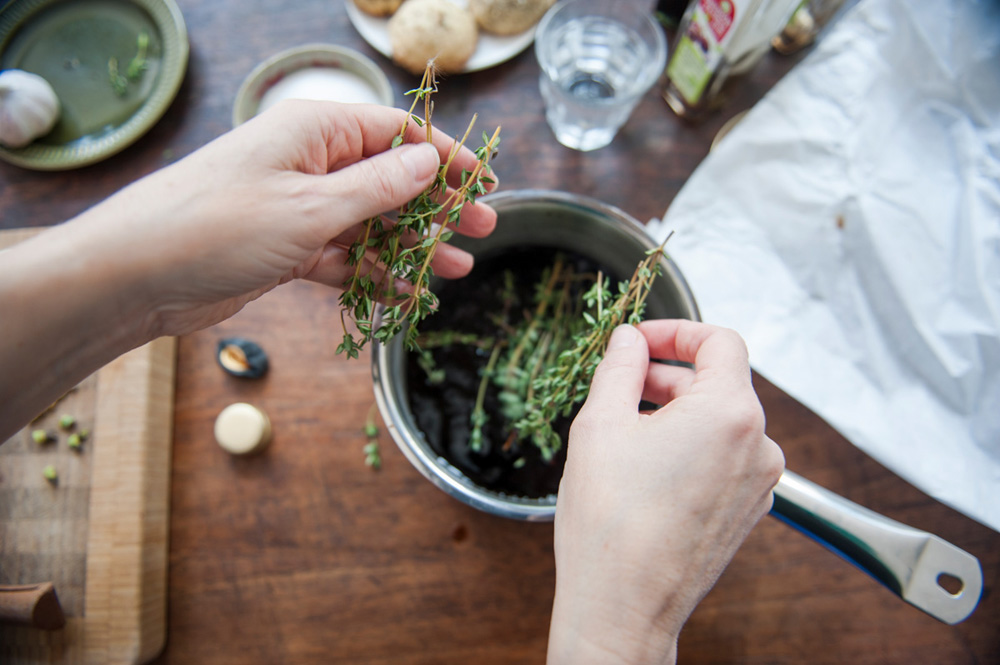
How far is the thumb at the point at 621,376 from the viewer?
647 mm

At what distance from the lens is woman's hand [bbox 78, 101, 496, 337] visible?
2.04 feet

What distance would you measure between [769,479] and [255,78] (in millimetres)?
1144

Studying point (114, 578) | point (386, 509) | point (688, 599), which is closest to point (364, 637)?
point (386, 509)

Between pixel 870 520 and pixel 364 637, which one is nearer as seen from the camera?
pixel 870 520

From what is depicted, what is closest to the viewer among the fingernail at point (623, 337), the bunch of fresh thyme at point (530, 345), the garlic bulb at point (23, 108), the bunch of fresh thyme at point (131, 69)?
the fingernail at point (623, 337)

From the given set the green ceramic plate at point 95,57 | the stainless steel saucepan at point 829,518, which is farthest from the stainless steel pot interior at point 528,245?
the green ceramic plate at point 95,57

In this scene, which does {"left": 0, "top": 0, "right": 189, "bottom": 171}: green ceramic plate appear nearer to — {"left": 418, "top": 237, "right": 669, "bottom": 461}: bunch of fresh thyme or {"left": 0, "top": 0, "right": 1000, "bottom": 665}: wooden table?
{"left": 0, "top": 0, "right": 1000, "bottom": 665}: wooden table

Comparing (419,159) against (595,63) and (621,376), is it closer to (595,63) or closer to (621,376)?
(621,376)

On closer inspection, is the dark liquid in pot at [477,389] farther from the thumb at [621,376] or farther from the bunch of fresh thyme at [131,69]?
the bunch of fresh thyme at [131,69]

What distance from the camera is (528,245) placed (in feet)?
3.07

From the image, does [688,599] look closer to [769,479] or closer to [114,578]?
[769,479]

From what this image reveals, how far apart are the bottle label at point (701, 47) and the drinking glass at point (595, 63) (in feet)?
0.12

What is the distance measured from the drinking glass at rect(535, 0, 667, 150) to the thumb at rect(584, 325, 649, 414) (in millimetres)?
522

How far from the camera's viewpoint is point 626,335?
2.29ft
